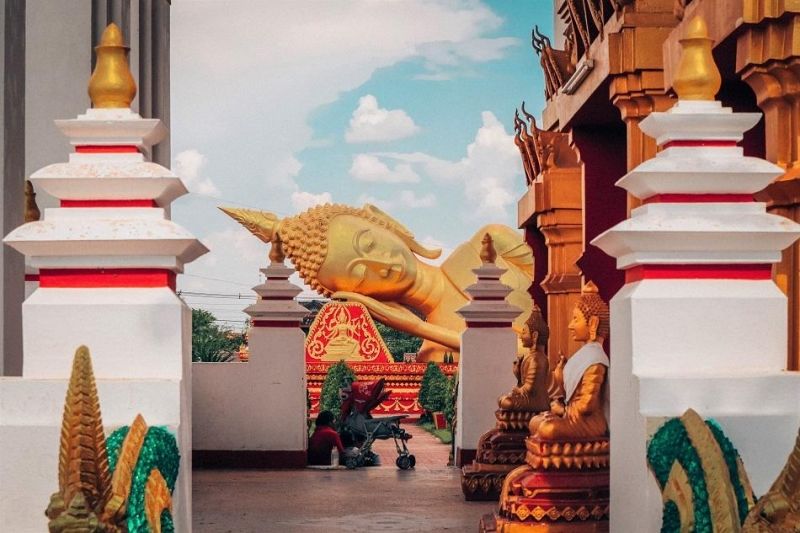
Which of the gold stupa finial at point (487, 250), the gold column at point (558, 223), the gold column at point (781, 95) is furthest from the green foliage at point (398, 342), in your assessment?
the gold column at point (781, 95)

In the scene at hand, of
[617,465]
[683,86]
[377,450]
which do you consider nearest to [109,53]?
[683,86]

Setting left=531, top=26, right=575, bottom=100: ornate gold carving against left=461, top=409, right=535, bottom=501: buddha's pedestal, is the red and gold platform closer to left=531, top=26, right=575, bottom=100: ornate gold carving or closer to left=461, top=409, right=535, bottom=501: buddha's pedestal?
left=531, top=26, right=575, bottom=100: ornate gold carving

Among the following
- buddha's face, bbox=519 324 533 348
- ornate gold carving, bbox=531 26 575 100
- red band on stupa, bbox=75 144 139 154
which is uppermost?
ornate gold carving, bbox=531 26 575 100

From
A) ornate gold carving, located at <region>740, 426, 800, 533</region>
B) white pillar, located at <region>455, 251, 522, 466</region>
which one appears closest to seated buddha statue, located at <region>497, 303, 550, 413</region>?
white pillar, located at <region>455, 251, 522, 466</region>

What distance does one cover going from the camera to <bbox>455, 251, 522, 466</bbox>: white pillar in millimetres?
12375

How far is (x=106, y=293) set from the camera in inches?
205

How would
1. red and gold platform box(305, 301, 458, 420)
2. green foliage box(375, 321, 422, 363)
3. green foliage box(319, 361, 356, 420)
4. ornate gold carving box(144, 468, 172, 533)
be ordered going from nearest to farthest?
ornate gold carving box(144, 468, 172, 533) → green foliage box(319, 361, 356, 420) → red and gold platform box(305, 301, 458, 420) → green foliage box(375, 321, 422, 363)

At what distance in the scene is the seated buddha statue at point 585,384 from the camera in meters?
6.72

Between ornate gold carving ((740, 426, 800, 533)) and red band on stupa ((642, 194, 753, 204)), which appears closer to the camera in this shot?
ornate gold carving ((740, 426, 800, 533))

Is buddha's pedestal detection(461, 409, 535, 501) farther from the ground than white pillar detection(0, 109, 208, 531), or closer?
closer

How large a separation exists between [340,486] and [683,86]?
6649mm

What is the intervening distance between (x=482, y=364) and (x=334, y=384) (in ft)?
28.7

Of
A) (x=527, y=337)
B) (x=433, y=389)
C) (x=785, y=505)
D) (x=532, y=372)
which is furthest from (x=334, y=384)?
(x=785, y=505)

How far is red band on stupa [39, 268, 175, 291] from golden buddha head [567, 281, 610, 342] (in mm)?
2515
